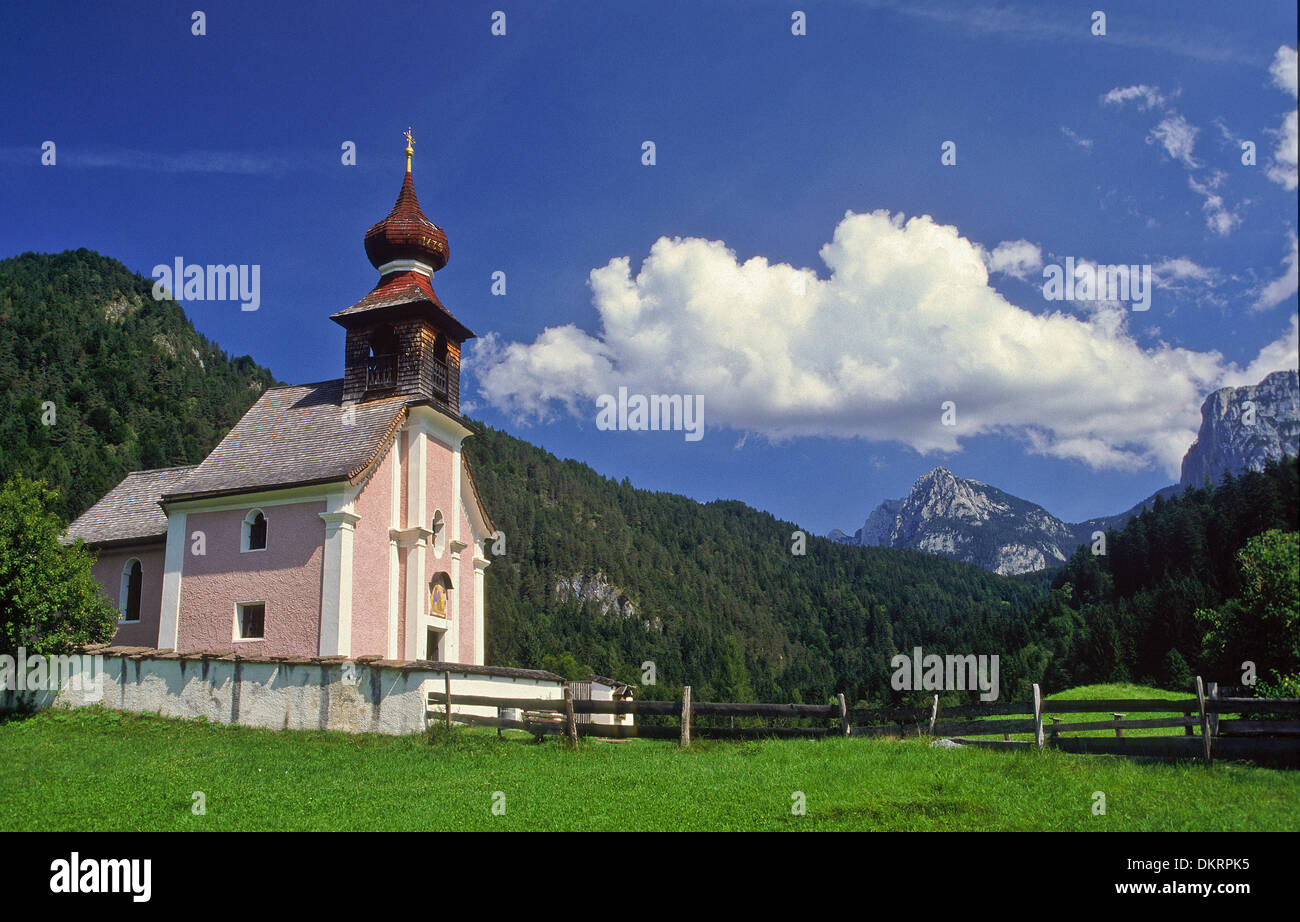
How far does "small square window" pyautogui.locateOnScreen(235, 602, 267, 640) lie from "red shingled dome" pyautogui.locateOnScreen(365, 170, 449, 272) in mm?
12760

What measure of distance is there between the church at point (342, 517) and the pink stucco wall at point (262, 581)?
4 centimetres

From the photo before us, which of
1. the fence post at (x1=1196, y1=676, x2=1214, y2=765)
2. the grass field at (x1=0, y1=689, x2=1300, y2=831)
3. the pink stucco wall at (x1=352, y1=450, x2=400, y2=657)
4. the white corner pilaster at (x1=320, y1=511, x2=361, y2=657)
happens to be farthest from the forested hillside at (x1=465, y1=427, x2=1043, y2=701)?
the fence post at (x1=1196, y1=676, x2=1214, y2=765)

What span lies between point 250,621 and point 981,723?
20412 millimetres

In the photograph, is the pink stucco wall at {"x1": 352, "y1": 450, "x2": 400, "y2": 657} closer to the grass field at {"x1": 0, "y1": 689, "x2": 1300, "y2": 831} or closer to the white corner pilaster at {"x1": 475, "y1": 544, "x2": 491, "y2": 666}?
the white corner pilaster at {"x1": 475, "y1": 544, "x2": 491, "y2": 666}

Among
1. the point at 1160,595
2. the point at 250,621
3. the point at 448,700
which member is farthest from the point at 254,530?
the point at 1160,595

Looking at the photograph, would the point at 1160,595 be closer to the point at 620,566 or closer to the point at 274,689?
the point at 274,689

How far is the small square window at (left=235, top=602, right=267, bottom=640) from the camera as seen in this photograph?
2744 centimetres

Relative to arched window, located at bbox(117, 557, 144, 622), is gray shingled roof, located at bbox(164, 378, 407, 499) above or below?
above

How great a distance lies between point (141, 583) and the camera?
3089cm

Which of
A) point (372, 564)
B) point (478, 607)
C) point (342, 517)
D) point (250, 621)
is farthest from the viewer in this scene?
point (478, 607)

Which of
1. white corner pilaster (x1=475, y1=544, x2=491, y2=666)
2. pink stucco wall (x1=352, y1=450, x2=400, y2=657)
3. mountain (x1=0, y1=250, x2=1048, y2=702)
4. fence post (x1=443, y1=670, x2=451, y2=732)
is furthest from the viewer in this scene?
mountain (x1=0, y1=250, x2=1048, y2=702)

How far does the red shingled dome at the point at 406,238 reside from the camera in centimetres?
3275

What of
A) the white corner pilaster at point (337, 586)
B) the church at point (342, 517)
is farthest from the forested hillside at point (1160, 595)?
the white corner pilaster at point (337, 586)
